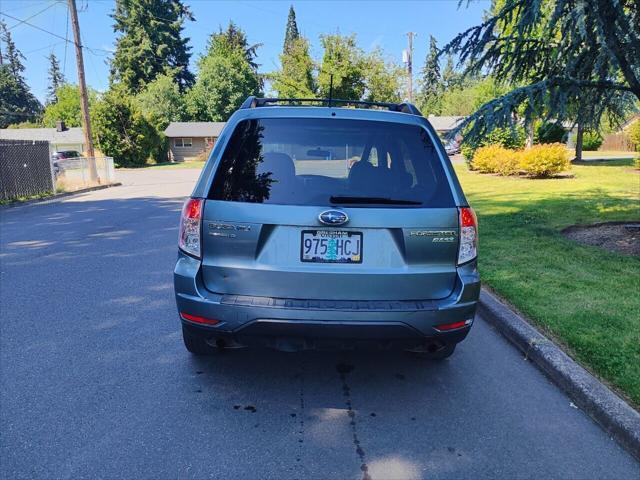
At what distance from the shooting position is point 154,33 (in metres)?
66.0

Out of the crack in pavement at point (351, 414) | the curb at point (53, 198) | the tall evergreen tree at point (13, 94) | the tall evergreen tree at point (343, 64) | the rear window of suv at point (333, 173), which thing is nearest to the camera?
the crack in pavement at point (351, 414)

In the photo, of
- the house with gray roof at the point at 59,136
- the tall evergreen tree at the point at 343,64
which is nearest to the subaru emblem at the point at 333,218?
the tall evergreen tree at the point at 343,64

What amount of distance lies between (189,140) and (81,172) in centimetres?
3394

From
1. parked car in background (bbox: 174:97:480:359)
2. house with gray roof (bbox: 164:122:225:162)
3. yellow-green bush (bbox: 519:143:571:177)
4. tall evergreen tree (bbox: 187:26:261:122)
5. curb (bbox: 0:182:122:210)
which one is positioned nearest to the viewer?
parked car in background (bbox: 174:97:480:359)

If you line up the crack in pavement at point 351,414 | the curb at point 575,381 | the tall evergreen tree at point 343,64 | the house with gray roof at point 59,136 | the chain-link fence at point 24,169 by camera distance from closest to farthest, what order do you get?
1. the crack in pavement at point 351,414
2. the curb at point 575,381
3. the chain-link fence at point 24,169
4. the tall evergreen tree at point 343,64
5. the house with gray roof at point 59,136

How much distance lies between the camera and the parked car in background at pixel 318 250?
2.86 metres

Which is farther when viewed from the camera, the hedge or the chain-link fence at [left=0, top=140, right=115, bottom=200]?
the hedge

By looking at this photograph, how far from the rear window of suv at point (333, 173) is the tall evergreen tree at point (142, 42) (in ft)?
221

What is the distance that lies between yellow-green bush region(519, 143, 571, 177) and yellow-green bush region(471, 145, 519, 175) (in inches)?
31.5

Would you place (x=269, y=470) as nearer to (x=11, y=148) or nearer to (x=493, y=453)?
(x=493, y=453)

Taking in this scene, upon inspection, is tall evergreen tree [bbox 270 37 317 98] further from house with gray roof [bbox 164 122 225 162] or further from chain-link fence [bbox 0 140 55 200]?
chain-link fence [bbox 0 140 55 200]

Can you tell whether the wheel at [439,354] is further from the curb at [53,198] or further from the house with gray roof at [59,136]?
the house with gray roof at [59,136]

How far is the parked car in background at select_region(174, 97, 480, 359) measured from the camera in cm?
286

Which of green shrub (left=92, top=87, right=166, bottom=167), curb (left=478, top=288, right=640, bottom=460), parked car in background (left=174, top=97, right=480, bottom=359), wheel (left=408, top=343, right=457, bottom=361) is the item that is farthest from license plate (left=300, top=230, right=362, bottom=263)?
green shrub (left=92, top=87, right=166, bottom=167)
